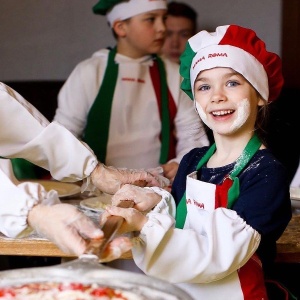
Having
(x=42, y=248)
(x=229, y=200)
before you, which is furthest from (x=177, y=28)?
(x=229, y=200)

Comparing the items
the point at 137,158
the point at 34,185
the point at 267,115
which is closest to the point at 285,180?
the point at 267,115

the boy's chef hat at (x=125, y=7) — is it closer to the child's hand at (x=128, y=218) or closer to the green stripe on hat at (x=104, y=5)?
the green stripe on hat at (x=104, y=5)

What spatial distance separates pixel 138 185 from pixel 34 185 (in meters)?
0.48

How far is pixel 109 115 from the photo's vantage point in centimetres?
402

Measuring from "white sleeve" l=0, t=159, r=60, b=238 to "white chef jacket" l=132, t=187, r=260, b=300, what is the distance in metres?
0.26

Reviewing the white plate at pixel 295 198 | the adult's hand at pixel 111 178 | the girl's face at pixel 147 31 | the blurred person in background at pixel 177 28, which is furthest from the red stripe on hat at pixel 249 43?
the blurred person in background at pixel 177 28

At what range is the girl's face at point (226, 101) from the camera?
2.23 metres

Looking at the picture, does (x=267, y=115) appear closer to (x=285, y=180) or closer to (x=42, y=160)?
(x=285, y=180)

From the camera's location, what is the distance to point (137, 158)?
4.01 m

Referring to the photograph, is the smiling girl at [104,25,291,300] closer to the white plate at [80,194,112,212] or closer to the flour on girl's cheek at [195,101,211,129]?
the flour on girl's cheek at [195,101,211,129]

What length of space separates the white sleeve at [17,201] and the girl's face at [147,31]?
2143 millimetres

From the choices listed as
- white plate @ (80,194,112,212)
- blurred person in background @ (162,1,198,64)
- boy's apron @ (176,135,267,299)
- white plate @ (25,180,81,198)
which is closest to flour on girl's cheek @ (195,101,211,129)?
boy's apron @ (176,135,267,299)

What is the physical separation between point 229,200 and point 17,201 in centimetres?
58

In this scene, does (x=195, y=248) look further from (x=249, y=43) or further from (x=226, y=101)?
(x=249, y=43)
